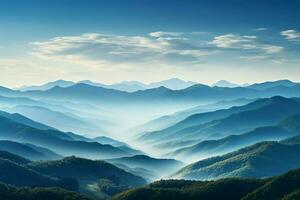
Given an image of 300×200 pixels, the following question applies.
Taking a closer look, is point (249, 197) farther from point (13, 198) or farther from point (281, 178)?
point (13, 198)

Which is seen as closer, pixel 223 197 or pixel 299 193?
pixel 299 193

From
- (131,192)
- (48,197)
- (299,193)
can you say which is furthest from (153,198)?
(299,193)

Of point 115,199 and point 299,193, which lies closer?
point 299,193

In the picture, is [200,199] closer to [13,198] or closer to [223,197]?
[223,197]

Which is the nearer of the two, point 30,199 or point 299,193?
point 299,193

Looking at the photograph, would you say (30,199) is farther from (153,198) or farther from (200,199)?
(200,199)

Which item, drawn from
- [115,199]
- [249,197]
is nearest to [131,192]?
[115,199]

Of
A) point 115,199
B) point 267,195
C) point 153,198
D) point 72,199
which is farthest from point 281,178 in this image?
point 72,199
